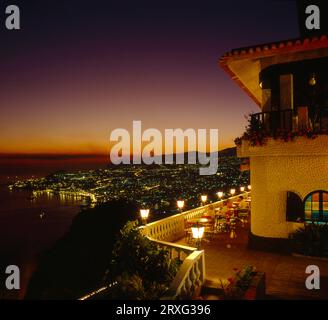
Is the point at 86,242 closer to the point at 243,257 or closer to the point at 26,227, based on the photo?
the point at 243,257

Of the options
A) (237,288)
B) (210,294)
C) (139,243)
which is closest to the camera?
(237,288)

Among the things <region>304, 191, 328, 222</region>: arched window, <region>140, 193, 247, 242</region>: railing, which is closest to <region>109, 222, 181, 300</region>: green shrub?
<region>140, 193, 247, 242</region>: railing

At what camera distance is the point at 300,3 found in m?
18.5

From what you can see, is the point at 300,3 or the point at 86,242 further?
the point at 86,242

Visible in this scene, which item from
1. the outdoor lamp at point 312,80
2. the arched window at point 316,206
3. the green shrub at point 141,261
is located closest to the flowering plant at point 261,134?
the arched window at point 316,206

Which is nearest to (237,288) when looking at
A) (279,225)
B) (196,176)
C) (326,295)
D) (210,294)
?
(210,294)

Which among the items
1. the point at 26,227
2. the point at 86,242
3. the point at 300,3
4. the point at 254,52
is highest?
the point at 300,3

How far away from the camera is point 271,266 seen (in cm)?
1035

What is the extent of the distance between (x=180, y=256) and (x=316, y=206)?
5047 millimetres

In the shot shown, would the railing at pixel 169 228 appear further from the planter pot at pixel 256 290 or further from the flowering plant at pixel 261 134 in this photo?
the planter pot at pixel 256 290

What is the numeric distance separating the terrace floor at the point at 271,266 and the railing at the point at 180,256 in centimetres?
85

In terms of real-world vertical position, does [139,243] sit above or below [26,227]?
above

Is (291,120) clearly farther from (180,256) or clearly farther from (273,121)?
(180,256)

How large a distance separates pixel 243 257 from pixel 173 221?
155 inches
